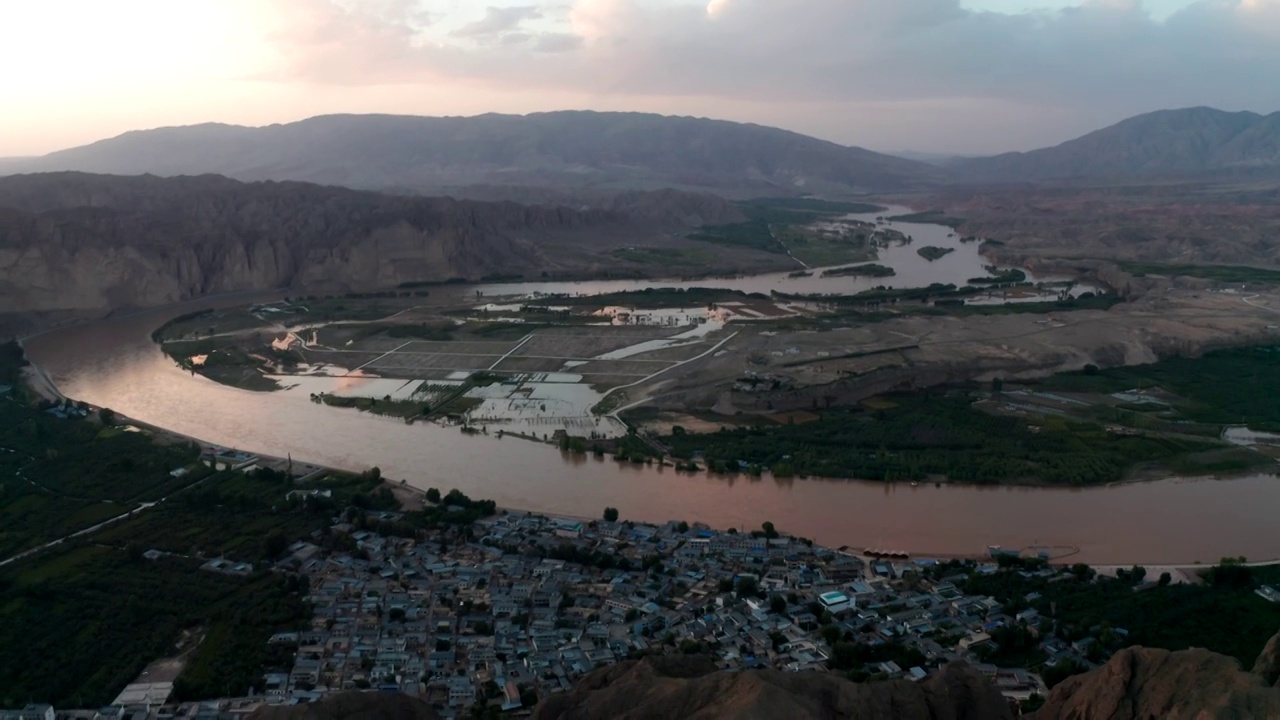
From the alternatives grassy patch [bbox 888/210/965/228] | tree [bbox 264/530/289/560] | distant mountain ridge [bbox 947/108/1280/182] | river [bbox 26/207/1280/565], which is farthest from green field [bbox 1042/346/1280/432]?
distant mountain ridge [bbox 947/108/1280/182]

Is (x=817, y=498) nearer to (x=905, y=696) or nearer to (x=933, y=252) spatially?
(x=905, y=696)

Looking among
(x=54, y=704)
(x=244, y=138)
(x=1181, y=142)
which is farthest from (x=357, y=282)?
(x=1181, y=142)

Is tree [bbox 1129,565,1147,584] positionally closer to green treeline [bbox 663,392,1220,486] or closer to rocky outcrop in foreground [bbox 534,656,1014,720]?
green treeline [bbox 663,392,1220,486]

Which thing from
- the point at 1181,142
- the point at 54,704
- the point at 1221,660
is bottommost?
the point at 54,704

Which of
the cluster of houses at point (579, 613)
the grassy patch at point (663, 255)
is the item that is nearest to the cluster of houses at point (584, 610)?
the cluster of houses at point (579, 613)

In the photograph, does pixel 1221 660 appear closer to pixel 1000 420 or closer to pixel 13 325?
pixel 1000 420

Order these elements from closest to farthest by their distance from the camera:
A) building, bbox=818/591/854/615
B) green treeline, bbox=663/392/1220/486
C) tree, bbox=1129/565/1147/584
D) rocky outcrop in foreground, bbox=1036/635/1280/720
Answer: rocky outcrop in foreground, bbox=1036/635/1280/720 < building, bbox=818/591/854/615 < tree, bbox=1129/565/1147/584 < green treeline, bbox=663/392/1220/486

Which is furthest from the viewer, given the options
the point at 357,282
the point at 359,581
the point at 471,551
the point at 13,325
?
the point at 357,282
